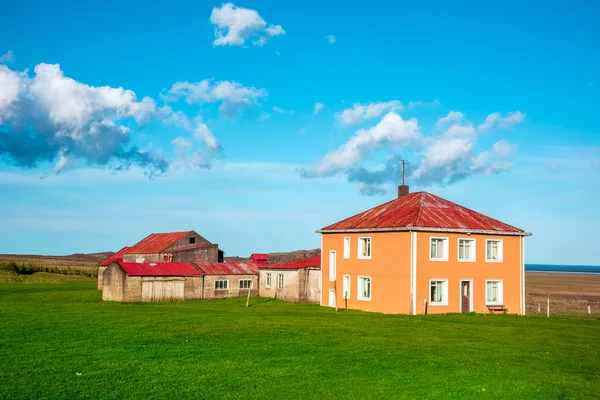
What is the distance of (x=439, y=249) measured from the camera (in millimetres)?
43625

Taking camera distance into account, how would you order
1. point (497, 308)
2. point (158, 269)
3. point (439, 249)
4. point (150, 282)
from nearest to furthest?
point (439, 249), point (497, 308), point (150, 282), point (158, 269)

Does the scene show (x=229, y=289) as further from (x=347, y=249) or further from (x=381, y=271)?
(x=381, y=271)

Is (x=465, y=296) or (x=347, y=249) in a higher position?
(x=347, y=249)

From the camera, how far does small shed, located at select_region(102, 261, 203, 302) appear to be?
54.1 metres

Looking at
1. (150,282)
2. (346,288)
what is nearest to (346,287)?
(346,288)

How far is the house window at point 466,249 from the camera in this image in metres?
44.3

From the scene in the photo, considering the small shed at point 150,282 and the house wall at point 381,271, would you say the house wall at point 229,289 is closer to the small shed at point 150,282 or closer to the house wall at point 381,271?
the small shed at point 150,282

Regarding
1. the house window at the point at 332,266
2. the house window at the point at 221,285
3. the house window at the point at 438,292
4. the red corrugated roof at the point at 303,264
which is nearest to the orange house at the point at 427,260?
the house window at the point at 438,292

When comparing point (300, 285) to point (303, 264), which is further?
point (303, 264)

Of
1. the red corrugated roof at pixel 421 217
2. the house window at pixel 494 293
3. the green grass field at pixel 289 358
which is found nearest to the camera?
the green grass field at pixel 289 358

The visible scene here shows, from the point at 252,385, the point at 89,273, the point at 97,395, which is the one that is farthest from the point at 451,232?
the point at 89,273

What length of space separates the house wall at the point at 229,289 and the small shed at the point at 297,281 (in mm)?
3199

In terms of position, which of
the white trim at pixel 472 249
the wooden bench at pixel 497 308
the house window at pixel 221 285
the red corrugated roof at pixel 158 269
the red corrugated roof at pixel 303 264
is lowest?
the wooden bench at pixel 497 308

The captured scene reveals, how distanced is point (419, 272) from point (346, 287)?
295 inches
